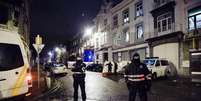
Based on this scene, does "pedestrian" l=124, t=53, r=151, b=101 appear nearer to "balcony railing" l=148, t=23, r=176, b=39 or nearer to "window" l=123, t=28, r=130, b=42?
"balcony railing" l=148, t=23, r=176, b=39

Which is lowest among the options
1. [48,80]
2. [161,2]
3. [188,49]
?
[48,80]

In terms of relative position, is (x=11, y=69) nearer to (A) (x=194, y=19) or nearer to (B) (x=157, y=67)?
(B) (x=157, y=67)

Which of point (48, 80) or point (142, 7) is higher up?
point (142, 7)

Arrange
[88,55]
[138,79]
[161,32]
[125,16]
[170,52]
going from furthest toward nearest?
[88,55], [125,16], [161,32], [170,52], [138,79]

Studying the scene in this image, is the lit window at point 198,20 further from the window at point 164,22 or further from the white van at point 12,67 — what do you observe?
the white van at point 12,67

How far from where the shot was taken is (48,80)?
1606cm

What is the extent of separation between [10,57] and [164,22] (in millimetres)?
24715

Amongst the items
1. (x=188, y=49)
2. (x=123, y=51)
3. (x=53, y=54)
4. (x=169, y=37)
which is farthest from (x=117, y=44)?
(x=53, y=54)

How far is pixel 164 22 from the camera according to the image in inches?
1190

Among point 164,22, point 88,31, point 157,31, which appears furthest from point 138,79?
point 88,31

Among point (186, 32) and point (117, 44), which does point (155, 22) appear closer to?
point (186, 32)

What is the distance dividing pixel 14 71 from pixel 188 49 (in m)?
21.4

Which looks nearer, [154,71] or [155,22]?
[154,71]

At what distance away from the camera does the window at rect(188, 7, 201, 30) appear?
988 inches
